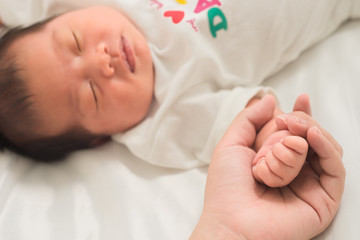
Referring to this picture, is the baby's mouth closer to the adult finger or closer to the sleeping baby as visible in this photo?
the sleeping baby

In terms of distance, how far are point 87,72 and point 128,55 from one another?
122 millimetres

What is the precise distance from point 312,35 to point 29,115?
0.85 metres

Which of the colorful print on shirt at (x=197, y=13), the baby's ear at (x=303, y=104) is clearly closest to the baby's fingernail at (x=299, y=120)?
the baby's ear at (x=303, y=104)

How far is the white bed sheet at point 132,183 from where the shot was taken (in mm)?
914

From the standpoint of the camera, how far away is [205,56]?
1.05 m

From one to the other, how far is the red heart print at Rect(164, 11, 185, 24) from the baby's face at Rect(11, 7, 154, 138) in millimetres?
112

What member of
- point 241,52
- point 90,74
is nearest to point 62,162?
point 90,74

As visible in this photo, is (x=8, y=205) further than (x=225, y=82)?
No

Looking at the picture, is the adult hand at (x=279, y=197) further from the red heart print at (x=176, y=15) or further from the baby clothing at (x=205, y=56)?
the red heart print at (x=176, y=15)

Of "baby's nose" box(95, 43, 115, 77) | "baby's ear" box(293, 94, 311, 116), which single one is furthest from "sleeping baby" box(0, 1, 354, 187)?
"baby's ear" box(293, 94, 311, 116)

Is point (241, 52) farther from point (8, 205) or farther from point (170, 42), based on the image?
point (8, 205)

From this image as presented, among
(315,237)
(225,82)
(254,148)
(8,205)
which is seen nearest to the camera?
(315,237)

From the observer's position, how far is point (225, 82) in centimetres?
109

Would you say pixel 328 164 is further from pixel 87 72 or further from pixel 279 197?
pixel 87 72
